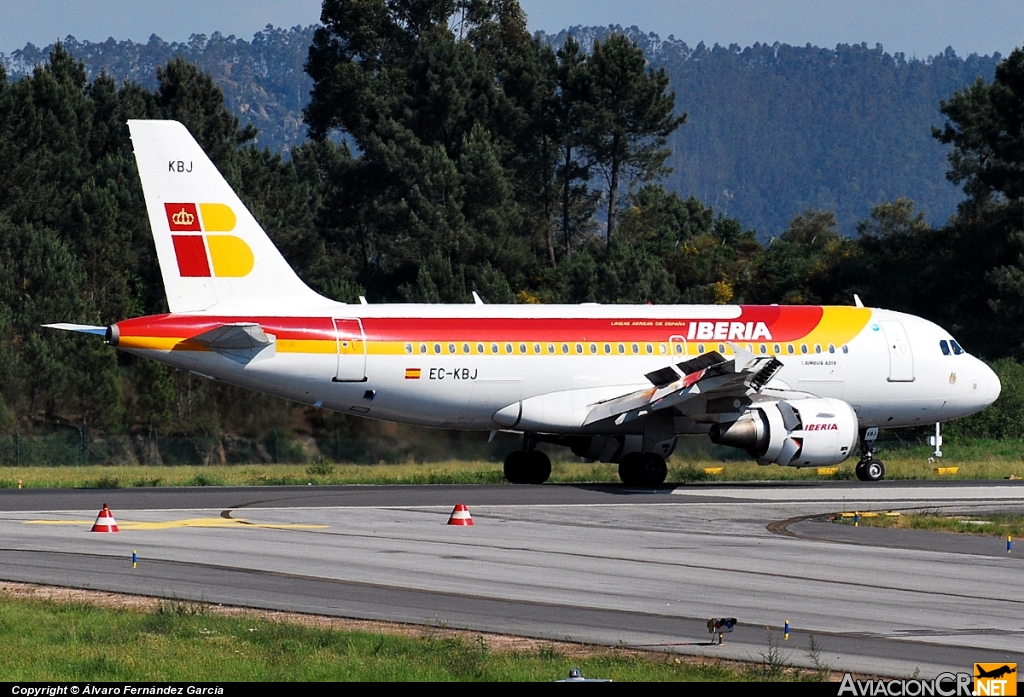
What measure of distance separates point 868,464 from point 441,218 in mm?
31253

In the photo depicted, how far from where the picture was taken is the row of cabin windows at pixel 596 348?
30281mm

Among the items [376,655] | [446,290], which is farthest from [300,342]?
[446,290]

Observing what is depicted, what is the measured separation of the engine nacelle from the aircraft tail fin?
29.7ft

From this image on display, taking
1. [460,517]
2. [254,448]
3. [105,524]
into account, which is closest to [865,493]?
[460,517]

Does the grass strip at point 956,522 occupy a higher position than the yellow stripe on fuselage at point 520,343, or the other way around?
the yellow stripe on fuselage at point 520,343

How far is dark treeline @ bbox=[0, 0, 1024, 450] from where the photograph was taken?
1951 inches

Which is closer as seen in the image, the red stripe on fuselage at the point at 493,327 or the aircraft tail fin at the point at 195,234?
the red stripe on fuselage at the point at 493,327

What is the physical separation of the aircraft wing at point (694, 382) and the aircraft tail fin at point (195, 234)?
6780mm

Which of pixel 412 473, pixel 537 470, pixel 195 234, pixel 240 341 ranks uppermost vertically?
pixel 195 234

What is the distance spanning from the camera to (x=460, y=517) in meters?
22.2

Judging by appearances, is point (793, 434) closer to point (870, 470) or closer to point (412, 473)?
point (870, 470)

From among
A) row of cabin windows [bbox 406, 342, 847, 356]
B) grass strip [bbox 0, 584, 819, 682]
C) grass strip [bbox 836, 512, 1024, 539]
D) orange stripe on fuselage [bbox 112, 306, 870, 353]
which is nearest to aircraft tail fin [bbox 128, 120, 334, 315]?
orange stripe on fuselage [bbox 112, 306, 870, 353]

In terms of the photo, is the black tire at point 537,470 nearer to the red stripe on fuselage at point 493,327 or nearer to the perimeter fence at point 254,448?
the red stripe on fuselage at point 493,327

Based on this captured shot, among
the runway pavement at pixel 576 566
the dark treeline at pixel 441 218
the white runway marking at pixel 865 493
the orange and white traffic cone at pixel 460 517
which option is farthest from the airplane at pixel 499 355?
the dark treeline at pixel 441 218
